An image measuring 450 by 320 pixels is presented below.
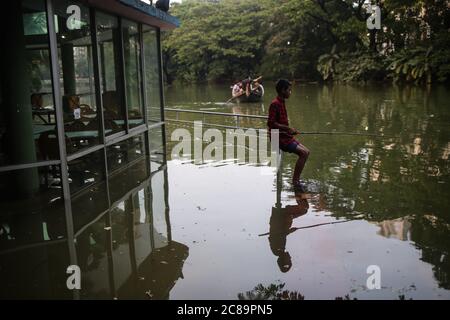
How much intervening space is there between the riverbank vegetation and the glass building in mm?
24662

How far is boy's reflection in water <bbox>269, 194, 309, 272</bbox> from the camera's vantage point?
4.94 metres

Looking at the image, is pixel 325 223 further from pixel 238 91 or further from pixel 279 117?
pixel 238 91

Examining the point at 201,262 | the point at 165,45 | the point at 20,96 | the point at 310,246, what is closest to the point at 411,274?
the point at 310,246

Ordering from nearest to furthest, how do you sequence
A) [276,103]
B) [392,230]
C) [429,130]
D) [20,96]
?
[392,230], [20,96], [276,103], [429,130]

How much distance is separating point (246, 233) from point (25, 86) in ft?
12.9

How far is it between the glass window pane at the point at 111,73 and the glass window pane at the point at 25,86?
1.55m

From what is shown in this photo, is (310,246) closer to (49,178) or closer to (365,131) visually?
(49,178)

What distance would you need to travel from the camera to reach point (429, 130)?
42.3ft

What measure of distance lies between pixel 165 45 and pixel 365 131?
1558 inches

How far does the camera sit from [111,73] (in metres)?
8.88

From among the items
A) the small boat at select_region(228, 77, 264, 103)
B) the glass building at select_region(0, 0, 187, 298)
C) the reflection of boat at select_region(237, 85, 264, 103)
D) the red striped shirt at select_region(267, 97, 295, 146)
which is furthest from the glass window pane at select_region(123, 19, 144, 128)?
the reflection of boat at select_region(237, 85, 264, 103)

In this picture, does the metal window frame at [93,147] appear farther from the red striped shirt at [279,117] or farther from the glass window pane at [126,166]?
the red striped shirt at [279,117]

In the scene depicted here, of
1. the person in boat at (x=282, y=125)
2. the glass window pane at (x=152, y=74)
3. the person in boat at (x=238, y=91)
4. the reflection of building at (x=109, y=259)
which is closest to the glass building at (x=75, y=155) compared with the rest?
the reflection of building at (x=109, y=259)
